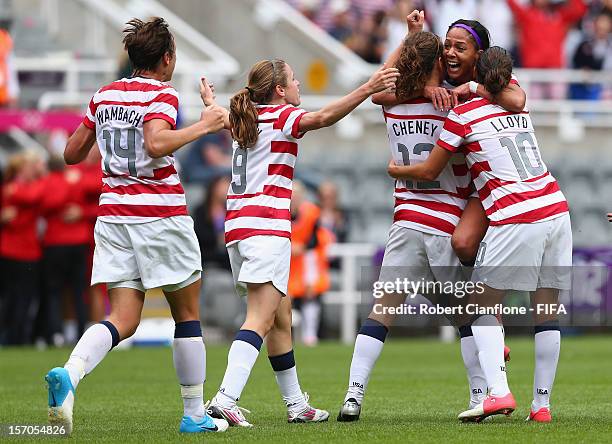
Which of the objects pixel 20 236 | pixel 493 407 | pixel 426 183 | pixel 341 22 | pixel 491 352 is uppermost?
pixel 341 22

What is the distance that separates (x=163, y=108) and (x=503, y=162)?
1916 millimetres

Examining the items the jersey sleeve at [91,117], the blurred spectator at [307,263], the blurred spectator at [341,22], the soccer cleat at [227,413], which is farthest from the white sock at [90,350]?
the blurred spectator at [341,22]

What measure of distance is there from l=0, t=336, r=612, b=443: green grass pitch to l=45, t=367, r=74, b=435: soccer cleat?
0.33 meters

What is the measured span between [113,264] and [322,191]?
405 inches

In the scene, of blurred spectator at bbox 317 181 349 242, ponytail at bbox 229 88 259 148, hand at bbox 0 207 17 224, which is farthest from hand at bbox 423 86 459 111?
blurred spectator at bbox 317 181 349 242

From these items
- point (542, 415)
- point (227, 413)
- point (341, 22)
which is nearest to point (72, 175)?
point (341, 22)

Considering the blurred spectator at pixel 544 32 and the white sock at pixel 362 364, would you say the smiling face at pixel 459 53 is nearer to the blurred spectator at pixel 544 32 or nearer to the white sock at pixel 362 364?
the white sock at pixel 362 364

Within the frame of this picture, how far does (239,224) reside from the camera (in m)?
7.61

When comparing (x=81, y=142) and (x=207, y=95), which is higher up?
(x=207, y=95)

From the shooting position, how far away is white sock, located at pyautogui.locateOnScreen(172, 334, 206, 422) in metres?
7.27

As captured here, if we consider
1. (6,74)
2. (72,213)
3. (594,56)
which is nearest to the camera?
(72,213)

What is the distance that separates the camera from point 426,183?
7879mm

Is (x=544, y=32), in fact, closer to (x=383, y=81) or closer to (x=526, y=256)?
(x=526, y=256)

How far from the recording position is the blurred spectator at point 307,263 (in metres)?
16.8
